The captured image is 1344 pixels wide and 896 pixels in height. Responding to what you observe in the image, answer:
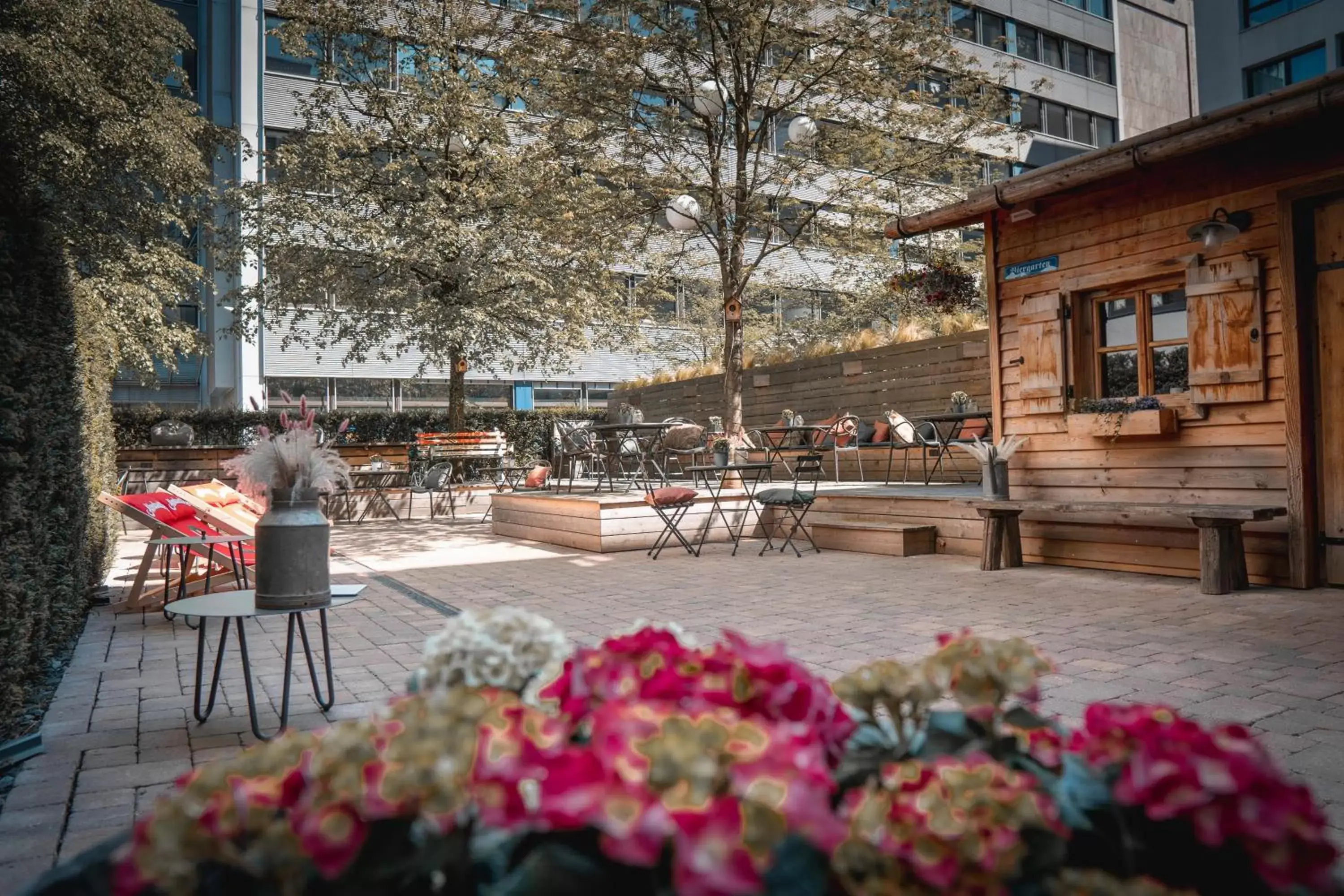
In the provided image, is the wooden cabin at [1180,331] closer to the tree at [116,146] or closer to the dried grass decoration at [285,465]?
the dried grass decoration at [285,465]

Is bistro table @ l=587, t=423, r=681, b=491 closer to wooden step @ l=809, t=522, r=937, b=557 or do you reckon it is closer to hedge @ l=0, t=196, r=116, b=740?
wooden step @ l=809, t=522, r=937, b=557

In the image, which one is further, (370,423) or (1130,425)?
(370,423)

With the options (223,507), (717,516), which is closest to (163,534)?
(223,507)

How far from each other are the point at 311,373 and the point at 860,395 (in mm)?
14950

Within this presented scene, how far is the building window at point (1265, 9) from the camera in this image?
20.1 metres

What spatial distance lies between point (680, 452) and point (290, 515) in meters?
9.06

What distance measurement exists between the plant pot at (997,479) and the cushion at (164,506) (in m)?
5.66

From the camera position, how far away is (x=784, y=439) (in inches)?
463

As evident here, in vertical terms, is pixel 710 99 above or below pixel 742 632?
above

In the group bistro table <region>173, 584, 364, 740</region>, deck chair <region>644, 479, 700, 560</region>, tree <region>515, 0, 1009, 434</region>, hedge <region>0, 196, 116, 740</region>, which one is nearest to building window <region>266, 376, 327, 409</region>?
tree <region>515, 0, 1009, 434</region>

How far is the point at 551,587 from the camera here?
646 cm

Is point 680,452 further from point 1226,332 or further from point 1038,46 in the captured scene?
point 1038,46

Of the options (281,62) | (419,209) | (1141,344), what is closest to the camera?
(1141,344)

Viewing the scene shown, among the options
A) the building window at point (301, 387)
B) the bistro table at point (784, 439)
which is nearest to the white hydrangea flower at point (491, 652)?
the bistro table at point (784, 439)
